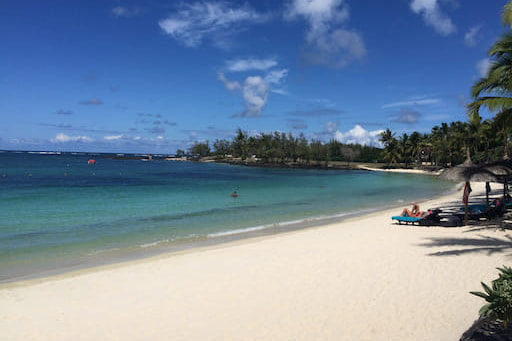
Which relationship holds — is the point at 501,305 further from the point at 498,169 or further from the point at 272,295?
the point at 498,169

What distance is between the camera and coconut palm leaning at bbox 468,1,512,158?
30.9 ft

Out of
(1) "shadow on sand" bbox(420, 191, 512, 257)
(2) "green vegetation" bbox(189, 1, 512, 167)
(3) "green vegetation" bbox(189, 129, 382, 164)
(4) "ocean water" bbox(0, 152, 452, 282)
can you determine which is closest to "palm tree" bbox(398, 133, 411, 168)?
(2) "green vegetation" bbox(189, 1, 512, 167)

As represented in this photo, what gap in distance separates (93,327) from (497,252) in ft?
32.1

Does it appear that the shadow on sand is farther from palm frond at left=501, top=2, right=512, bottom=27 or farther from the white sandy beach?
palm frond at left=501, top=2, right=512, bottom=27

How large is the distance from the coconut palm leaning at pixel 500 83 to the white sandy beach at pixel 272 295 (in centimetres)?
398

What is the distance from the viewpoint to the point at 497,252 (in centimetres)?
875

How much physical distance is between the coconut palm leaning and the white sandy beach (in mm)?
3976

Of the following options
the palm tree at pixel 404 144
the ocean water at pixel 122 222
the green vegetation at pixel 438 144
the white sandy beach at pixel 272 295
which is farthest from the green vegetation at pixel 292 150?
the white sandy beach at pixel 272 295

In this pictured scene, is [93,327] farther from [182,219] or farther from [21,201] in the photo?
[21,201]

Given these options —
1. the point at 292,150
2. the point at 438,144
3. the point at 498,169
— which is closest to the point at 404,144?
the point at 438,144

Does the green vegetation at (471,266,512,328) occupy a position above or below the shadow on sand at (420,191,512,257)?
above

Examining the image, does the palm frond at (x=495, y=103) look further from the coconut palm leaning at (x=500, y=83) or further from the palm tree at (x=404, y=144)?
the palm tree at (x=404, y=144)

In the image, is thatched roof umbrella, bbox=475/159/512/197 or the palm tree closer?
thatched roof umbrella, bbox=475/159/512/197

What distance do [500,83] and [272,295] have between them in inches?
399
